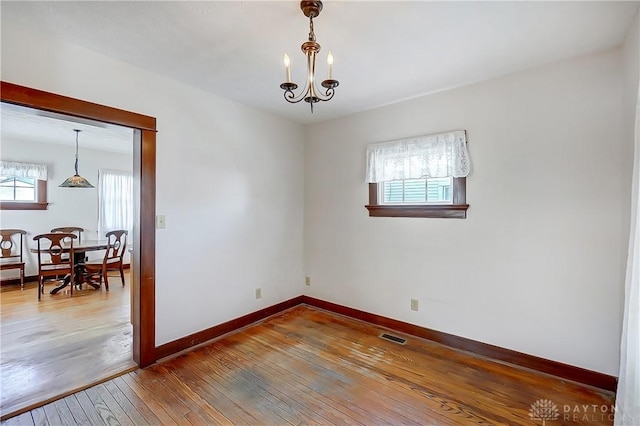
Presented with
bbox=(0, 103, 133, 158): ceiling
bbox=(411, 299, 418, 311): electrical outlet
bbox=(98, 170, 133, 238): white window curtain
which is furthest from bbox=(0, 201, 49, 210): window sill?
bbox=(411, 299, 418, 311): electrical outlet

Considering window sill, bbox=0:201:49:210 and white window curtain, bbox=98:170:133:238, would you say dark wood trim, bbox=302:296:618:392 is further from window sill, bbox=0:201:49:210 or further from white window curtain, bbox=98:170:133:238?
window sill, bbox=0:201:49:210

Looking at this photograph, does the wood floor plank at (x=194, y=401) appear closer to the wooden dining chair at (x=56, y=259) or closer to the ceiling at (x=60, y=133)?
the ceiling at (x=60, y=133)

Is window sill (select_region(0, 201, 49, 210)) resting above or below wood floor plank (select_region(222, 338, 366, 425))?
above

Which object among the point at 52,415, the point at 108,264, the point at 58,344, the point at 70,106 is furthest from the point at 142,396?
the point at 108,264

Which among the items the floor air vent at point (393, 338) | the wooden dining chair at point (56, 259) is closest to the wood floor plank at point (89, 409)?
the floor air vent at point (393, 338)

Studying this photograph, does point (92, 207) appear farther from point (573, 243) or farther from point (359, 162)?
point (573, 243)

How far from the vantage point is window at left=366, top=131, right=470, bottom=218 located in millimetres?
2793

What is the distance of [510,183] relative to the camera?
8.39 ft

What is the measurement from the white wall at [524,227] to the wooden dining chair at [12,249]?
5.61 m

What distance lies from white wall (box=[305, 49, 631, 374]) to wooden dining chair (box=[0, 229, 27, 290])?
561 centimetres

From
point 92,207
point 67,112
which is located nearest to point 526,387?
point 67,112

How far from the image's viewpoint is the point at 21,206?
5.20 metres

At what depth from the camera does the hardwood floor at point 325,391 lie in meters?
1.90

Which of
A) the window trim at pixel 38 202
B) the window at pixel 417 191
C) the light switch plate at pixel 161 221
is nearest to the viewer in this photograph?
the light switch plate at pixel 161 221
